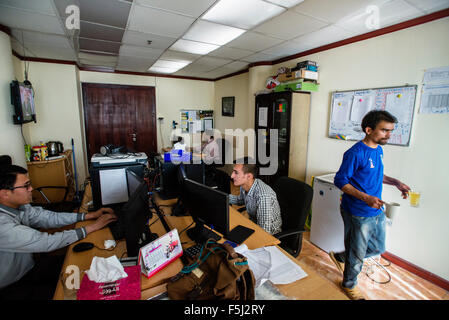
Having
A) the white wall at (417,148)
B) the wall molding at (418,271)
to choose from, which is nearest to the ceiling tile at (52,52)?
the white wall at (417,148)

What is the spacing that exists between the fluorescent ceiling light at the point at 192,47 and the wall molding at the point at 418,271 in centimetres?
356

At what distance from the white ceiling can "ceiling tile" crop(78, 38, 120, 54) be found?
0.01 m

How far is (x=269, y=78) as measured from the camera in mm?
3885

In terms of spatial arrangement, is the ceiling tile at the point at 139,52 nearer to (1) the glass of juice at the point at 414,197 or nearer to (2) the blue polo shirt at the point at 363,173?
(2) the blue polo shirt at the point at 363,173

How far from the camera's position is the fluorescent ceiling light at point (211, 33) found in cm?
260

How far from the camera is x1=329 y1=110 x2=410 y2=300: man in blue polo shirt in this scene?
1.82 metres

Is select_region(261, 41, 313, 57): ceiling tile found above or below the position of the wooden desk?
above

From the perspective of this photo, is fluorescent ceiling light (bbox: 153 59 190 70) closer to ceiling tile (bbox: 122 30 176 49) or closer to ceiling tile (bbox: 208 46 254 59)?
ceiling tile (bbox: 208 46 254 59)

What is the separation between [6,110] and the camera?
109 inches

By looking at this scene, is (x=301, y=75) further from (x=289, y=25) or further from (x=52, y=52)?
(x=52, y=52)

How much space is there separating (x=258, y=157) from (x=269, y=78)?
1380 millimetres

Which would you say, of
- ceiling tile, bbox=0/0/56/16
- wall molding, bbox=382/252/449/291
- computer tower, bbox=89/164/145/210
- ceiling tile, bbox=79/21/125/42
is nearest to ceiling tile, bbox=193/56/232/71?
ceiling tile, bbox=79/21/125/42
